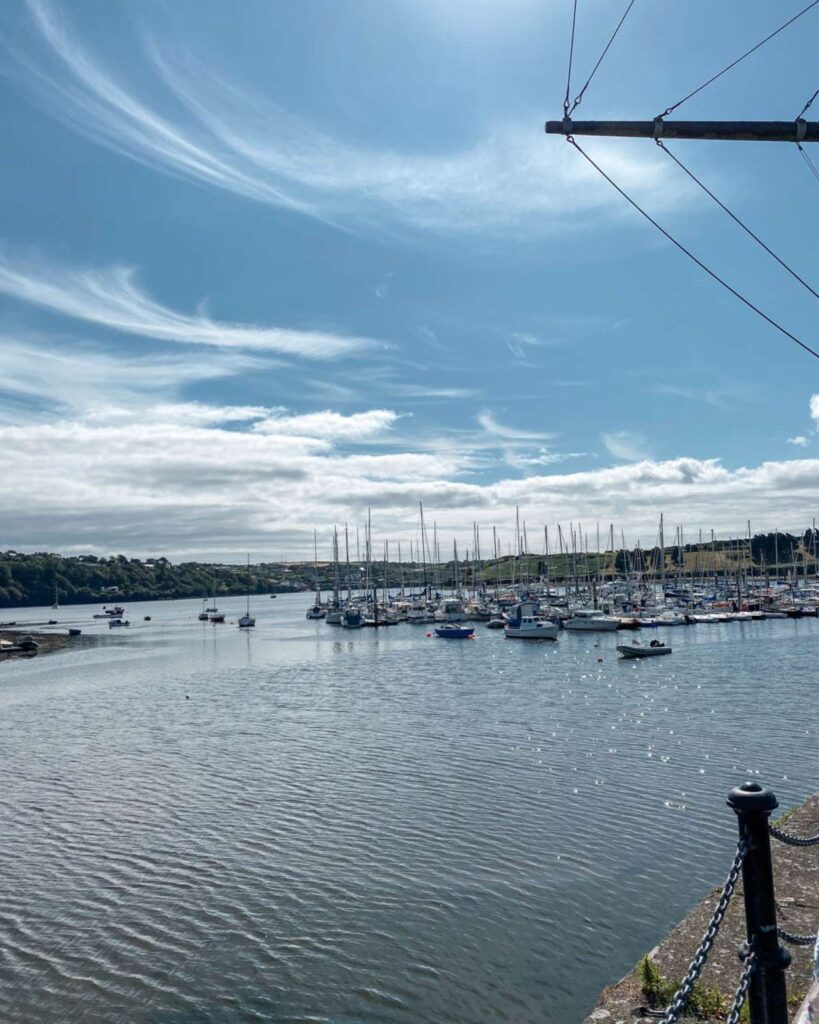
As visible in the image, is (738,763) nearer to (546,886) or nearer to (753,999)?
(546,886)

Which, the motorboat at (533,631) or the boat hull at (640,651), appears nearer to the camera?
the boat hull at (640,651)

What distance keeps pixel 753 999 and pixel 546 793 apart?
1825 cm

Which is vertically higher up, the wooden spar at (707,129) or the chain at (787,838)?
the wooden spar at (707,129)

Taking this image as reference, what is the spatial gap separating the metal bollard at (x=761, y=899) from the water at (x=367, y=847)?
7442 millimetres

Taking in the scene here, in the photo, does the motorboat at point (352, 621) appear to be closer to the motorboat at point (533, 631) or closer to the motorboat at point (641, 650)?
the motorboat at point (533, 631)

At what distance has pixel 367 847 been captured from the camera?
18312 millimetres

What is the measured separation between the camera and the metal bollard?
14.3ft

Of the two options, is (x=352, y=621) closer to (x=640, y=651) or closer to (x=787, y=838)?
(x=640, y=651)

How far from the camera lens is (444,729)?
1326 inches

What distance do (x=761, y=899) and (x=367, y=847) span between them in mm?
15147

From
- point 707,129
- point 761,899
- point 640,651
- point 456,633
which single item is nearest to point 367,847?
point 761,899

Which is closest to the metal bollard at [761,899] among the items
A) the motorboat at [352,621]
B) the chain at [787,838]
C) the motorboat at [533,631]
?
the chain at [787,838]

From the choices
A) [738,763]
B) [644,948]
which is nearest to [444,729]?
[738,763]

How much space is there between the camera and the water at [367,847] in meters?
12.3
